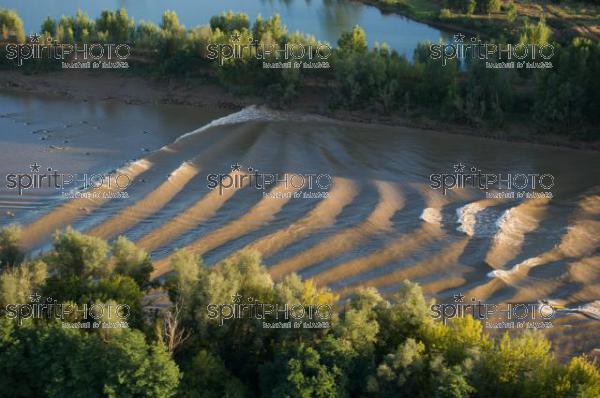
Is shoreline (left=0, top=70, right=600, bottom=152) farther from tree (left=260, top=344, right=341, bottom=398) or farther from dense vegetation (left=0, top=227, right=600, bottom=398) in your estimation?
tree (left=260, top=344, right=341, bottom=398)

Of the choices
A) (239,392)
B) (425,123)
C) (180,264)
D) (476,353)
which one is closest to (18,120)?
(425,123)

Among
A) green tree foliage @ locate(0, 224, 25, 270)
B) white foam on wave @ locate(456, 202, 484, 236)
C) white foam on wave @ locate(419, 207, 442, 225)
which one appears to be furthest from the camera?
white foam on wave @ locate(419, 207, 442, 225)

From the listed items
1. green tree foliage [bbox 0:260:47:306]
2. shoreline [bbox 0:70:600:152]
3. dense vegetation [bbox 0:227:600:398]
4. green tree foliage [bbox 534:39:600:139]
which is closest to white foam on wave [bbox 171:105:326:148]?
shoreline [bbox 0:70:600:152]

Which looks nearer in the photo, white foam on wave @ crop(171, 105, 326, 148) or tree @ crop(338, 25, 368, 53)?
white foam on wave @ crop(171, 105, 326, 148)

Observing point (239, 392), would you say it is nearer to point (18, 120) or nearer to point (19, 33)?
point (18, 120)

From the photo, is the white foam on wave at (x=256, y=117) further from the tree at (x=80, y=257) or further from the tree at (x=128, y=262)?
the tree at (x=80, y=257)

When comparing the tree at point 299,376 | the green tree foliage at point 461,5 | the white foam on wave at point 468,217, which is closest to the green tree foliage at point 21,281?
the tree at point 299,376

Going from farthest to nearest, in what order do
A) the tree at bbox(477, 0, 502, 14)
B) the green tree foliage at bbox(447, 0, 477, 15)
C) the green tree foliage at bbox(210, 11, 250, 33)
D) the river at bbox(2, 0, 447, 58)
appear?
the green tree foliage at bbox(447, 0, 477, 15)
the tree at bbox(477, 0, 502, 14)
the river at bbox(2, 0, 447, 58)
the green tree foliage at bbox(210, 11, 250, 33)

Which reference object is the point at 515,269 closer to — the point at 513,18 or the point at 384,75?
the point at 384,75
